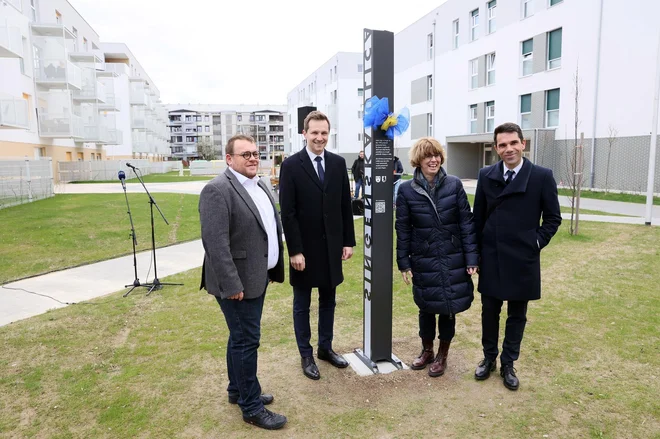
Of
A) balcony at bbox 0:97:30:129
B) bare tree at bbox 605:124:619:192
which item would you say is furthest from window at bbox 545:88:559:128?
balcony at bbox 0:97:30:129

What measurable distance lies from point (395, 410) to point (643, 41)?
19.3 meters

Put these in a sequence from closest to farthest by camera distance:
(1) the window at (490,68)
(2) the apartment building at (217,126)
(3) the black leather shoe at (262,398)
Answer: (3) the black leather shoe at (262,398) < (1) the window at (490,68) < (2) the apartment building at (217,126)

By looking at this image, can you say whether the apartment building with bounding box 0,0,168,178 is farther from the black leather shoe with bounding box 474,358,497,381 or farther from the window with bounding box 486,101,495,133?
the window with bounding box 486,101,495,133

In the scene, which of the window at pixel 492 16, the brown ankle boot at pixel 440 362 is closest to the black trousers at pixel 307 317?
the brown ankle boot at pixel 440 362

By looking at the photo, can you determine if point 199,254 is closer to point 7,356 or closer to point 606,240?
point 7,356

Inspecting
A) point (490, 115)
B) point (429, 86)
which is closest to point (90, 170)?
point (429, 86)

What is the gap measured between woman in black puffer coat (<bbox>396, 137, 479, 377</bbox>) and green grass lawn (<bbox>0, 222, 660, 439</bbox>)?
75 cm

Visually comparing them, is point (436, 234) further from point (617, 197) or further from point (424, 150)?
point (617, 197)

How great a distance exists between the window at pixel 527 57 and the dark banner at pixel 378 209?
71.9ft

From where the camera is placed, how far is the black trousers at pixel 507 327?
364 cm

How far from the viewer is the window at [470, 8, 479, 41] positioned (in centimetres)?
2667

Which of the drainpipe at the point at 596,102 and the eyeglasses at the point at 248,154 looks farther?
the drainpipe at the point at 596,102

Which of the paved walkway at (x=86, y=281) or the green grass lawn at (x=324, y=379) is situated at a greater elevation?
the paved walkway at (x=86, y=281)

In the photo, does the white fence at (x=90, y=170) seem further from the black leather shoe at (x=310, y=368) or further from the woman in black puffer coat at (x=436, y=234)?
the woman in black puffer coat at (x=436, y=234)
